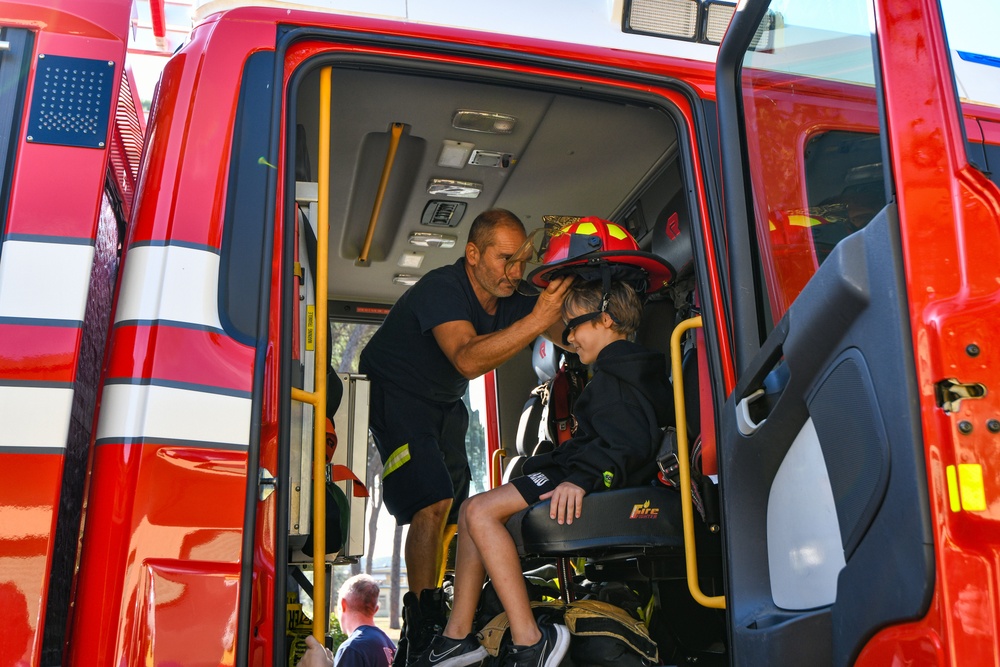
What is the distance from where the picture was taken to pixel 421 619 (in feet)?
9.61

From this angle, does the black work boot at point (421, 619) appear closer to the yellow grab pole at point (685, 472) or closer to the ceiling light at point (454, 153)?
the yellow grab pole at point (685, 472)

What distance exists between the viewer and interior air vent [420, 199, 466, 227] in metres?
3.62

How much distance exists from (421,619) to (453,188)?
1.59 meters

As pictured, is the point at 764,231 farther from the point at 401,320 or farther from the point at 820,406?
the point at 401,320

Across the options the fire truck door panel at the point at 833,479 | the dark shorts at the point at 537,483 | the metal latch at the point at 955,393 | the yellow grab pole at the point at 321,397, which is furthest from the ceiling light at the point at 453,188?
the metal latch at the point at 955,393

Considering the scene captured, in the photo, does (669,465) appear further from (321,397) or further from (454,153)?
(454,153)

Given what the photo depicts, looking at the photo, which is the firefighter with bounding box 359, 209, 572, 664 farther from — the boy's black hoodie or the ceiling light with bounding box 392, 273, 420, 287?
the ceiling light with bounding box 392, 273, 420, 287

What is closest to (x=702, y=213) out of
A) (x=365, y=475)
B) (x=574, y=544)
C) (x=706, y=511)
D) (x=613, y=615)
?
(x=706, y=511)

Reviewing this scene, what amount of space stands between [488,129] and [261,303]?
1351 mm

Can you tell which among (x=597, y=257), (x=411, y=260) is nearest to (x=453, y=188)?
(x=411, y=260)

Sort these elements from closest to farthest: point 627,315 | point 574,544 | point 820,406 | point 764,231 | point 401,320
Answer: point 820,406 < point 764,231 < point 574,544 < point 627,315 < point 401,320

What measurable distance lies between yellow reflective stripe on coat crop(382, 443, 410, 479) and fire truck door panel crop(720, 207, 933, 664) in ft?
4.86

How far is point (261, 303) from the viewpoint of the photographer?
198cm

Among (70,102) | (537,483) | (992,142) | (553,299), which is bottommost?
(537,483)
